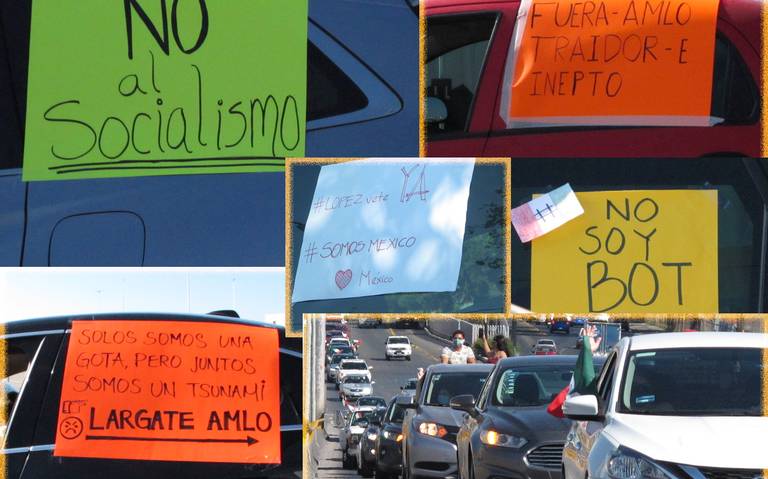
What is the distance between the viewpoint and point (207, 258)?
245 inches

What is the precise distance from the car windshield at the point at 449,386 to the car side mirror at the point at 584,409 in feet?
13.4

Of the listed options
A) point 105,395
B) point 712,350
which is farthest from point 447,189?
point 105,395

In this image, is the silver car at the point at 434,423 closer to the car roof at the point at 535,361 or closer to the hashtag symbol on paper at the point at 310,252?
the car roof at the point at 535,361

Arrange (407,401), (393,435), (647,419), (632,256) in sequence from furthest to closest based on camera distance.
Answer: (393,435) < (407,401) < (632,256) < (647,419)

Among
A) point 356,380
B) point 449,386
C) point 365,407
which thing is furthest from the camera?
point 449,386

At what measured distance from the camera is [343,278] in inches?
252

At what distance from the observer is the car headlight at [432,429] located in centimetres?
1078

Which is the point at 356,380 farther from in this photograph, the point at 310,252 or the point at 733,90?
the point at 733,90

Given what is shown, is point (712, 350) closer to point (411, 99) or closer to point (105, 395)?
point (411, 99)

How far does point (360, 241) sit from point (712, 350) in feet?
5.68

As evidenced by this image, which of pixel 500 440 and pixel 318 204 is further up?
pixel 318 204

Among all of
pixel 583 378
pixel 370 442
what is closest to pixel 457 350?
pixel 583 378

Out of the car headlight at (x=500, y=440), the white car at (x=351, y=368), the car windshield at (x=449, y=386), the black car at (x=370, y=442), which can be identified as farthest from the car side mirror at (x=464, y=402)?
the black car at (x=370, y=442)

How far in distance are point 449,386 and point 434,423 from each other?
331mm
